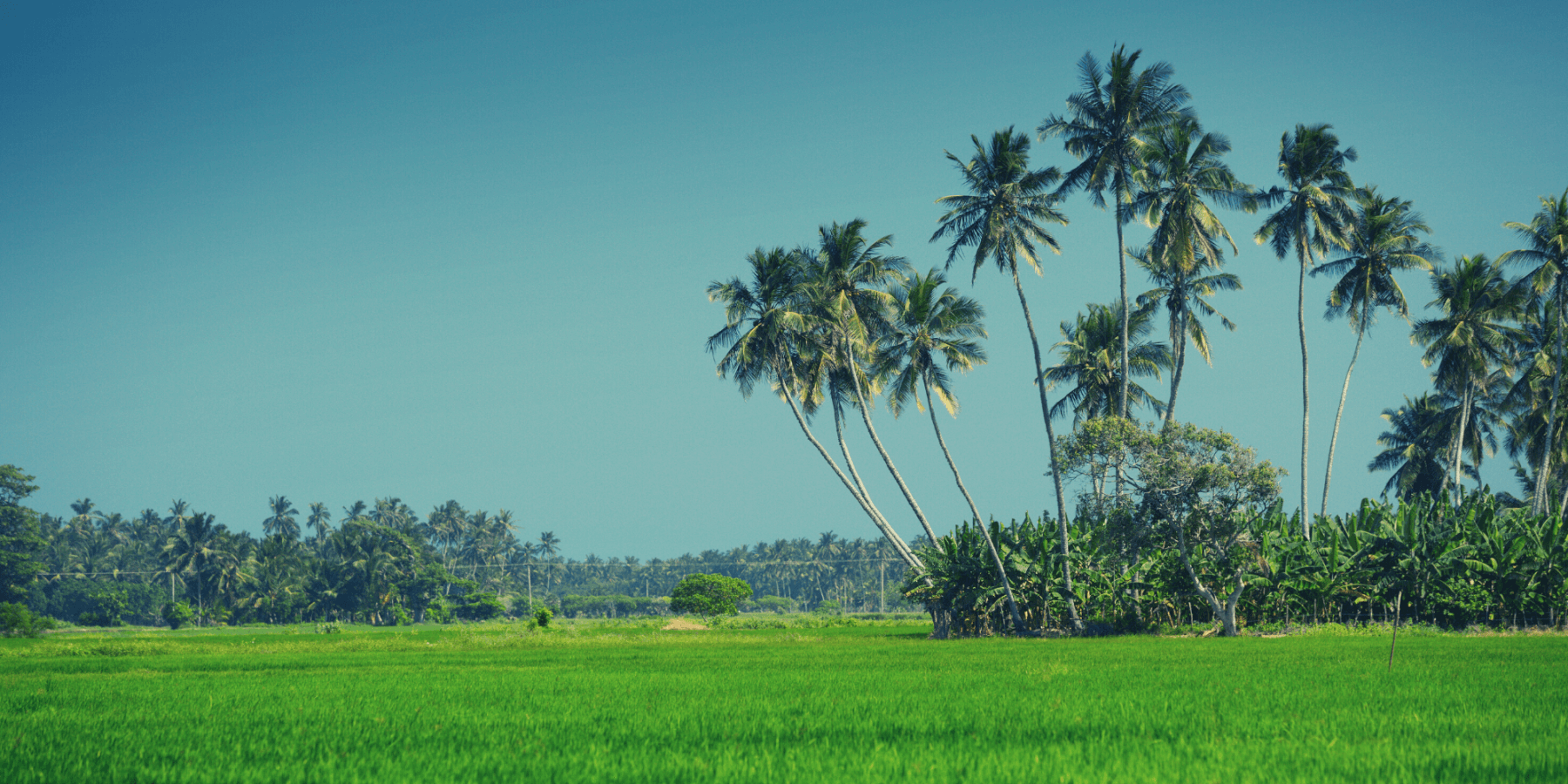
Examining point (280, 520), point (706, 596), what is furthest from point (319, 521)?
point (706, 596)

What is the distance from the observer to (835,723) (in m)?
9.25

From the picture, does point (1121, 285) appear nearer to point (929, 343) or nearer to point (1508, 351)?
point (929, 343)

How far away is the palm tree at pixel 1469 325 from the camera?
44.1 meters

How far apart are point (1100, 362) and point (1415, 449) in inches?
1224

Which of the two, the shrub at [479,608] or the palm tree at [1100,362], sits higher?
the palm tree at [1100,362]

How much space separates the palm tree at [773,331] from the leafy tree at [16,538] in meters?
74.8

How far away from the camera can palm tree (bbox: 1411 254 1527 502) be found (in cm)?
4406

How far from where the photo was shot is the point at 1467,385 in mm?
48156

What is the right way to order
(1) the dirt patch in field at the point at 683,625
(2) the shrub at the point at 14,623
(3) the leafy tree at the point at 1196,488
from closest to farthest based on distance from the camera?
(3) the leafy tree at the point at 1196,488, (2) the shrub at the point at 14,623, (1) the dirt patch in field at the point at 683,625

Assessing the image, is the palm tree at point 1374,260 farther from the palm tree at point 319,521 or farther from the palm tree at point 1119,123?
the palm tree at point 319,521

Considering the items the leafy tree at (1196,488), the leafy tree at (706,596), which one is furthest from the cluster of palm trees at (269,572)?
the leafy tree at (1196,488)

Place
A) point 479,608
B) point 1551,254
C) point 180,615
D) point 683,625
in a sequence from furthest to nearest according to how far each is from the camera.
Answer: point 479,608 → point 180,615 → point 683,625 → point 1551,254

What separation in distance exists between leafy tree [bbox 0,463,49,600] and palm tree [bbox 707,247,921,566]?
74830 millimetres

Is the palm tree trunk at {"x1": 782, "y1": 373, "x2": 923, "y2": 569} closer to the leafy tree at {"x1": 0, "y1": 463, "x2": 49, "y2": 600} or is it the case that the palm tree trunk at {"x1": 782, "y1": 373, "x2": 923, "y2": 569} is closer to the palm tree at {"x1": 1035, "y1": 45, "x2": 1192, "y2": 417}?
the palm tree at {"x1": 1035, "y1": 45, "x2": 1192, "y2": 417}
